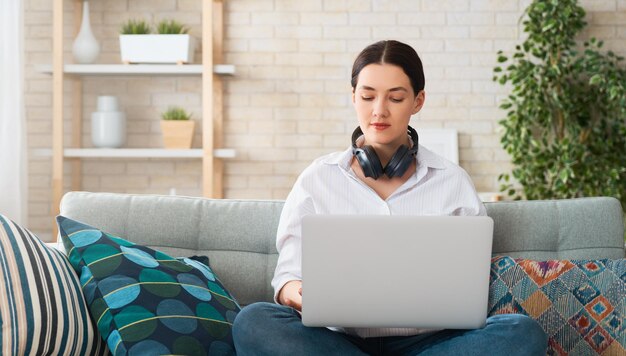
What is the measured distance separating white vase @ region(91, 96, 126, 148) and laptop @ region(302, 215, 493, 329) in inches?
119

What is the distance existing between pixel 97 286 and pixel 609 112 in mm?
3433

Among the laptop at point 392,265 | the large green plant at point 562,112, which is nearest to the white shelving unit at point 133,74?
the large green plant at point 562,112

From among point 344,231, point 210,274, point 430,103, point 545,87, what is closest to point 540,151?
point 545,87

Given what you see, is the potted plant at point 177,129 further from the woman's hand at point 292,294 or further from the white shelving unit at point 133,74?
the woman's hand at point 292,294

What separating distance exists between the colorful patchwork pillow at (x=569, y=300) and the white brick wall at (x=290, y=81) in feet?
8.37

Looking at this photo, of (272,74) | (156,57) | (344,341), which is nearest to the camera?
(344,341)

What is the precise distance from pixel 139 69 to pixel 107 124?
1.17 ft

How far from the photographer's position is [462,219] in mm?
1722

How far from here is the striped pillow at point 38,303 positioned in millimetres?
1825

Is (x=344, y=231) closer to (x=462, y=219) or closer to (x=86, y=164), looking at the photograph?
(x=462, y=219)

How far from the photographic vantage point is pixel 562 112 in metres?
4.62

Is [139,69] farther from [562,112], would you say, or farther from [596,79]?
[596,79]

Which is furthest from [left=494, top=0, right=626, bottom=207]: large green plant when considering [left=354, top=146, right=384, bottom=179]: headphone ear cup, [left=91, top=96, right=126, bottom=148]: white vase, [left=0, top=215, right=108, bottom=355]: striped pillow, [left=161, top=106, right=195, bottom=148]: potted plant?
[left=0, top=215, right=108, bottom=355]: striped pillow

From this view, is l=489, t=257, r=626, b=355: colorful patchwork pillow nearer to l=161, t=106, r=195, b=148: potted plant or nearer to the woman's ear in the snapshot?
the woman's ear
